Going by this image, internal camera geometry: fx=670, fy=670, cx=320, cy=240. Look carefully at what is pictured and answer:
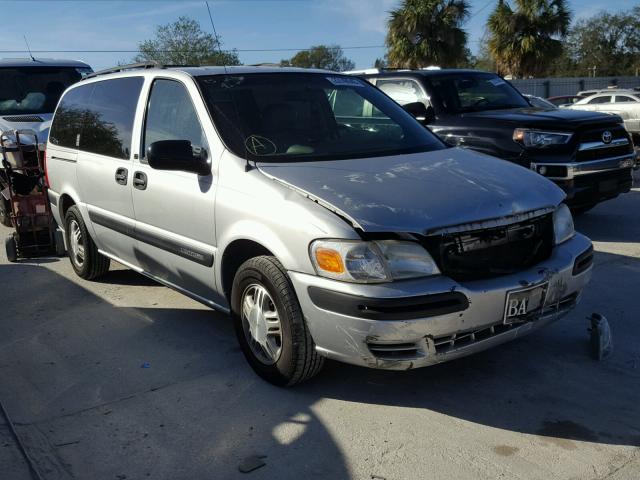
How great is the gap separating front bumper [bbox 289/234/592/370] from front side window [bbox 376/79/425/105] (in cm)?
507

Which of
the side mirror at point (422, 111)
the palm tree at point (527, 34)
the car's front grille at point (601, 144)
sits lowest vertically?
the car's front grille at point (601, 144)

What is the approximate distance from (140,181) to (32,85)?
6.06 m

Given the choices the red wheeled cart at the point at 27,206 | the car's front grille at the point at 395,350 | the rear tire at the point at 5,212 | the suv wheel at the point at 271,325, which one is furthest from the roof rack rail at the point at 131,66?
the rear tire at the point at 5,212

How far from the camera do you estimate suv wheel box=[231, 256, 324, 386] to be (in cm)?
345

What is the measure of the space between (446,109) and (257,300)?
16.1ft

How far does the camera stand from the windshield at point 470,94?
798 centimetres

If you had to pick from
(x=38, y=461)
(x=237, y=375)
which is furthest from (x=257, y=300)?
(x=38, y=461)

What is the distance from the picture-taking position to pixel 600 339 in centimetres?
395

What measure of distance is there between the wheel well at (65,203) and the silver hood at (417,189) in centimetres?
290

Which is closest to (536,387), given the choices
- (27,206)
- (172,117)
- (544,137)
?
(172,117)

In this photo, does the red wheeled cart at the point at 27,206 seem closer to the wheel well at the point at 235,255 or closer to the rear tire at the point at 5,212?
the rear tire at the point at 5,212

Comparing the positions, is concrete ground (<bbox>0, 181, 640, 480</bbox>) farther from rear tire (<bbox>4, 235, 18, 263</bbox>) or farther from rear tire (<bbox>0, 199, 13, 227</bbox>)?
rear tire (<bbox>0, 199, 13, 227</bbox>)

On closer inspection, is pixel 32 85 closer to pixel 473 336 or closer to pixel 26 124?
pixel 26 124

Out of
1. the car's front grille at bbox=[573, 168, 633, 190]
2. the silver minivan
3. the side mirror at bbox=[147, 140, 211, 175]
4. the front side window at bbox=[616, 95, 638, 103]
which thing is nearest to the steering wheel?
the car's front grille at bbox=[573, 168, 633, 190]
